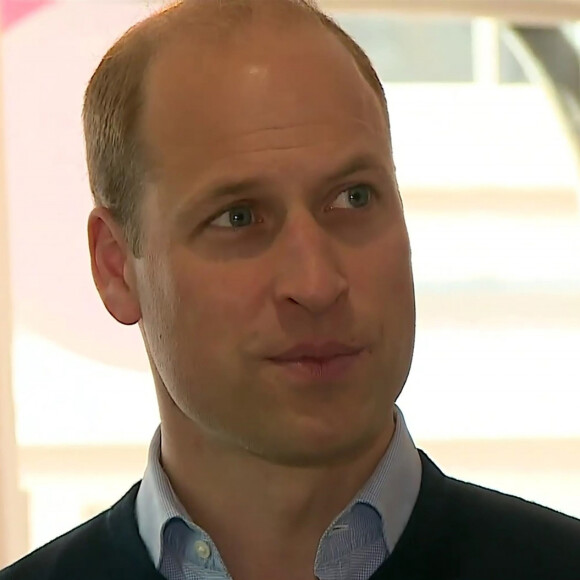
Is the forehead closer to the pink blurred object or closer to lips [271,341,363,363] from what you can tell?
lips [271,341,363,363]

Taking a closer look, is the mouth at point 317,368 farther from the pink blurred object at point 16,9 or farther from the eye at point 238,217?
the pink blurred object at point 16,9

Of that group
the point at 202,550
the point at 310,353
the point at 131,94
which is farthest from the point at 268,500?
the point at 131,94

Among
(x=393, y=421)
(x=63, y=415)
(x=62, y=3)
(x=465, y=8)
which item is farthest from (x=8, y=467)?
(x=465, y=8)

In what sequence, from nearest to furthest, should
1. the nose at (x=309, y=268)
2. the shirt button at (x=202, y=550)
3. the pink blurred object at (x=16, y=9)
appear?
the nose at (x=309, y=268) → the shirt button at (x=202, y=550) → the pink blurred object at (x=16, y=9)

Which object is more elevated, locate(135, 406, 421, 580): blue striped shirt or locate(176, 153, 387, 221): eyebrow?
locate(176, 153, 387, 221): eyebrow

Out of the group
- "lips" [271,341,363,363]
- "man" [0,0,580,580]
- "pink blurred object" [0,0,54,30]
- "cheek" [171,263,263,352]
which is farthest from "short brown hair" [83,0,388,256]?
"pink blurred object" [0,0,54,30]

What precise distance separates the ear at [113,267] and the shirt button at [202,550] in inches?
9.3

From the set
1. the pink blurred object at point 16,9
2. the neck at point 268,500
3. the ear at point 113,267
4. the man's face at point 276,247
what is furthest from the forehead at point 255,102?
the pink blurred object at point 16,9

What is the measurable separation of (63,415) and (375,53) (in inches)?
39.4

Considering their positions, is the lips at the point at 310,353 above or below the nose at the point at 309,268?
below

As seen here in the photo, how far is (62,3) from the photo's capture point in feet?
7.37

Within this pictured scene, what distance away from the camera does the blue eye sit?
105cm

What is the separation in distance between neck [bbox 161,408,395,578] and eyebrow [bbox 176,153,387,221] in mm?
227

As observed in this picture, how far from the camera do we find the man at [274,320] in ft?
3.29
